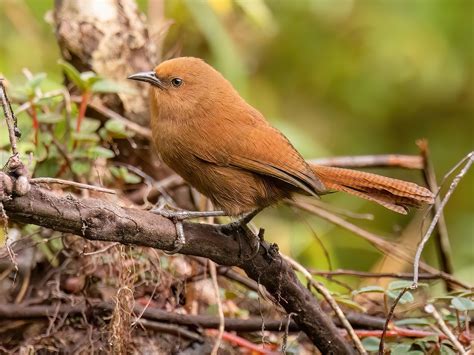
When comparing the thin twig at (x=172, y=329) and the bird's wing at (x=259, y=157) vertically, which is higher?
the bird's wing at (x=259, y=157)

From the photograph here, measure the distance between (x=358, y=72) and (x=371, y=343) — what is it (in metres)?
3.60

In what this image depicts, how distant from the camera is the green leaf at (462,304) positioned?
10.3ft

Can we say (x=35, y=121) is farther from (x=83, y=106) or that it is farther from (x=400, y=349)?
(x=400, y=349)

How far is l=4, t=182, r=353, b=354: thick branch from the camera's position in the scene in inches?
95.1

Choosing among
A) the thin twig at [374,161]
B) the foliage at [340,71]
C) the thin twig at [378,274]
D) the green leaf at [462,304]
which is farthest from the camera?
the foliage at [340,71]

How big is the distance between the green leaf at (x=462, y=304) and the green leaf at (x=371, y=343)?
34cm

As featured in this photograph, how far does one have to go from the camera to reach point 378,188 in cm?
340

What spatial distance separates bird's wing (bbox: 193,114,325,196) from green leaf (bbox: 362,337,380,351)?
0.61 m

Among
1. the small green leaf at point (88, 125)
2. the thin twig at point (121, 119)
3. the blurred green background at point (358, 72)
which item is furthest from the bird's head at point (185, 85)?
the blurred green background at point (358, 72)

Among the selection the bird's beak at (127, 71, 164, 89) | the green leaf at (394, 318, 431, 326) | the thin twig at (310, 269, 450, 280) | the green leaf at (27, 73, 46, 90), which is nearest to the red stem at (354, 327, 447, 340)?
the green leaf at (394, 318, 431, 326)

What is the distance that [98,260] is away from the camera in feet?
11.9

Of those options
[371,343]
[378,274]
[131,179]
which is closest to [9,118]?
[131,179]

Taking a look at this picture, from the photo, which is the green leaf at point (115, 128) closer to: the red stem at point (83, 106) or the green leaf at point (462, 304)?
the red stem at point (83, 106)

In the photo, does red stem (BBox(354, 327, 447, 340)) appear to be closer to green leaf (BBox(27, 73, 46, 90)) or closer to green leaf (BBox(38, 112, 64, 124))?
green leaf (BBox(38, 112, 64, 124))
